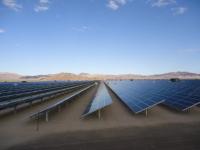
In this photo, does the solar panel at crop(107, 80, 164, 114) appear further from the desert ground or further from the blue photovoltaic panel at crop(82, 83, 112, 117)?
the blue photovoltaic panel at crop(82, 83, 112, 117)

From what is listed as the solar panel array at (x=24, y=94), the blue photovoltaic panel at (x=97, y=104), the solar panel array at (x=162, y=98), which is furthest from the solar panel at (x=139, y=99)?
the solar panel array at (x=24, y=94)

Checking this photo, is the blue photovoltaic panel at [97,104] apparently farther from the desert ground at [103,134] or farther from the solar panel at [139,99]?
the solar panel at [139,99]

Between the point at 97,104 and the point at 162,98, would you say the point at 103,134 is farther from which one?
the point at 162,98

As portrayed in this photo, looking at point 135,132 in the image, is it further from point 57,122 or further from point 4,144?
point 4,144

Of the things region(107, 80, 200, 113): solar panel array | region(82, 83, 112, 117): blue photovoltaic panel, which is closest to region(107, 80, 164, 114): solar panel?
region(107, 80, 200, 113): solar panel array

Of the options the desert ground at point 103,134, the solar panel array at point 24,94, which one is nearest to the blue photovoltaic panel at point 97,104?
the desert ground at point 103,134

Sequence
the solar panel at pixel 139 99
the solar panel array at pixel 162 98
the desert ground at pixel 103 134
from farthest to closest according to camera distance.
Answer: the solar panel array at pixel 162 98, the solar panel at pixel 139 99, the desert ground at pixel 103 134

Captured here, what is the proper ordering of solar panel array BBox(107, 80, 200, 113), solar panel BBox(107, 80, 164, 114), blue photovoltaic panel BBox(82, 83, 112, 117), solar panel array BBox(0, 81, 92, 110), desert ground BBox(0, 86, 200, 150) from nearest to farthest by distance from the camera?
desert ground BBox(0, 86, 200, 150) < blue photovoltaic panel BBox(82, 83, 112, 117) < solar panel BBox(107, 80, 164, 114) < solar panel array BBox(107, 80, 200, 113) < solar panel array BBox(0, 81, 92, 110)

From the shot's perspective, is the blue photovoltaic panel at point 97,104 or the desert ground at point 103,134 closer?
the desert ground at point 103,134

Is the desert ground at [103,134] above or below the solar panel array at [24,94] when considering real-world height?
below

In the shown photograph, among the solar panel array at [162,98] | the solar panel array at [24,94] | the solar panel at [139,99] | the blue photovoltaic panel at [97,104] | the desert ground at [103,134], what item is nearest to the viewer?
the desert ground at [103,134]

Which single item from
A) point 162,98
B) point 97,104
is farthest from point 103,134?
point 162,98

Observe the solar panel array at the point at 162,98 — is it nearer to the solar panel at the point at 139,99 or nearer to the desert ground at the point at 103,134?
the solar panel at the point at 139,99
